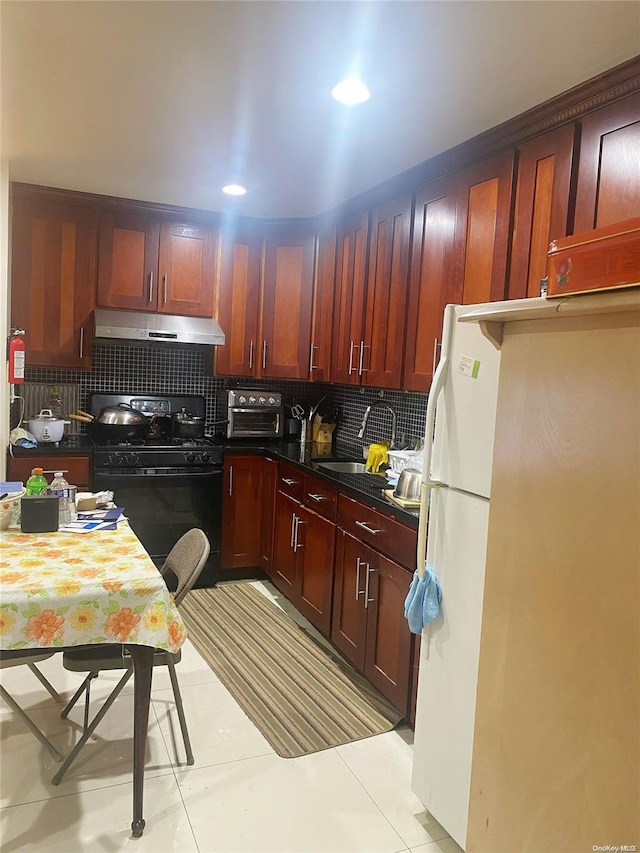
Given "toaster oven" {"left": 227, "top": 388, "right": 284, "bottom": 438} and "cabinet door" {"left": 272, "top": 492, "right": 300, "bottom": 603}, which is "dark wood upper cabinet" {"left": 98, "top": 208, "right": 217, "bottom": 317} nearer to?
"toaster oven" {"left": 227, "top": 388, "right": 284, "bottom": 438}

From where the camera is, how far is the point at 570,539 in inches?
52.9

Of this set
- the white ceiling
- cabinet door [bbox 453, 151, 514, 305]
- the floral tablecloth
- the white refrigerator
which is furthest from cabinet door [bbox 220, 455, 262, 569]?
the white refrigerator

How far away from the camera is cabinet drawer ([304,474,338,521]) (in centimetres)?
311

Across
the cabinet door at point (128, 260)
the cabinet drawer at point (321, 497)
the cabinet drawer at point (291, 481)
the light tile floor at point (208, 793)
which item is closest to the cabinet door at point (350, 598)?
the cabinet drawer at point (321, 497)

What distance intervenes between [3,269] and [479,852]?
350cm

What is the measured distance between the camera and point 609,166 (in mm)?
2002

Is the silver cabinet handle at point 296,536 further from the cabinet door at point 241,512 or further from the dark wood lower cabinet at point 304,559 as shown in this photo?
the cabinet door at point 241,512

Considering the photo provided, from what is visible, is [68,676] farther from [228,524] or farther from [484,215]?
[484,215]

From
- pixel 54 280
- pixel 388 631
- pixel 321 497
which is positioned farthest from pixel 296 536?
pixel 54 280

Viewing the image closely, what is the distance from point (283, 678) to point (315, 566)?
63cm

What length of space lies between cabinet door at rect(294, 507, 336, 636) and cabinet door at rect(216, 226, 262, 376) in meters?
1.29

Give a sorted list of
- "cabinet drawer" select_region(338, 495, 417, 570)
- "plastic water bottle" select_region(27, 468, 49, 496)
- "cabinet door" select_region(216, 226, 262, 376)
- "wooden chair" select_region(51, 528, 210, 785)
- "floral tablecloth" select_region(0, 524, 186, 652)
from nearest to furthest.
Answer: "floral tablecloth" select_region(0, 524, 186, 652), "wooden chair" select_region(51, 528, 210, 785), "plastic water bottle" select_region(27, 468, 49, 496), "cabinet drawer" select_region(338, 495, 417, 570), "cabinet door" select_region(216, 226, 262, 376)

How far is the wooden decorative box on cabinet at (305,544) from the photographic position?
3.18m

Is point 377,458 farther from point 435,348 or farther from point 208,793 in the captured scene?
point 208,793
